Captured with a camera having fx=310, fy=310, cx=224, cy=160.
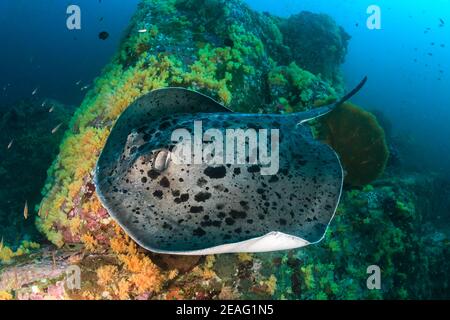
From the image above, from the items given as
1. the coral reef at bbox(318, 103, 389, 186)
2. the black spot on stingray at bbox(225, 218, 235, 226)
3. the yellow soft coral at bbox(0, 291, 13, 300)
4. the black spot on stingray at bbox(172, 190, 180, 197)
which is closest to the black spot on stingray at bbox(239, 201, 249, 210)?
the black spot on stingray at bbox(225, 218, 235, 226)

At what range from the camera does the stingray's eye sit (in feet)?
9.43

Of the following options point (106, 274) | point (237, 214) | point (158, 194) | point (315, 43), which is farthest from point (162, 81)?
point (315, 43)

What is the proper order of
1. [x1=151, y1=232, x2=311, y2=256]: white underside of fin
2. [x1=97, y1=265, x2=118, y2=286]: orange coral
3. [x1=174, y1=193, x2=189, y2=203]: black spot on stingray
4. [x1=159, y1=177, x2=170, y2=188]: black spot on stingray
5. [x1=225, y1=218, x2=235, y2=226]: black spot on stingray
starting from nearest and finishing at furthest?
1. [x1=151, y1=232, x2=311, y2=256]: white underside of fin
2. [x1=225, y1=218, x2=235, y2=226]: black spot on stingray
3. [x1=174, y1=193, x2=189, y2=203]: black spot on stingray
4. [x1=159, y1=177, x2=170, y2=188]: black spot on stingray
5. [x1=97, y1=265, x2=118, y2=286]: orange coral

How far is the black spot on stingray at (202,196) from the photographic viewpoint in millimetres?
2694

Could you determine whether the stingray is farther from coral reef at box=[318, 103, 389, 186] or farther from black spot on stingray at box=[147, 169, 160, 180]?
coral reef at box=[318, 103, 389, 186]

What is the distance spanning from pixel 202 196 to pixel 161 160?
542 mm

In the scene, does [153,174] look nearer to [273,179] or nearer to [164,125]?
[164,125]

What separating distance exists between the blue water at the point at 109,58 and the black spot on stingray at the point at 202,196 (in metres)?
6.33

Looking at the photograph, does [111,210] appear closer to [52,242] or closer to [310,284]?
[52,242]

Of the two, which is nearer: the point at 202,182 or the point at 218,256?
the point at 202,182

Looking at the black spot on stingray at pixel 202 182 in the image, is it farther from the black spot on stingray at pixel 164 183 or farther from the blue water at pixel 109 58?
the blue water at pixel 109 58

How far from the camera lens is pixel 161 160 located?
290cm

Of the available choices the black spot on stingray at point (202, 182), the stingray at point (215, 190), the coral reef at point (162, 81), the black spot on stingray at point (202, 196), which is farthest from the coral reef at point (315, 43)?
the black spot on stingray at point (202, 196)
